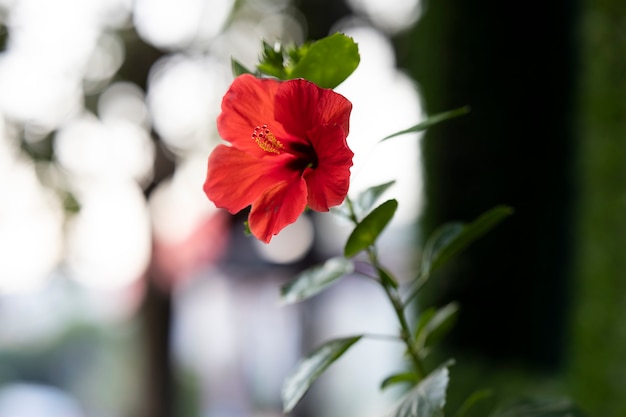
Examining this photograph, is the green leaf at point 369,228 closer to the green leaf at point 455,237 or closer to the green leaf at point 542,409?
the green leaf at point 455,237

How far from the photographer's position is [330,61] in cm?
51

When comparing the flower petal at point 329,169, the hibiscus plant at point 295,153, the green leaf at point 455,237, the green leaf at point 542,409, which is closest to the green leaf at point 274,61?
the hibiscus plant at point 295,153

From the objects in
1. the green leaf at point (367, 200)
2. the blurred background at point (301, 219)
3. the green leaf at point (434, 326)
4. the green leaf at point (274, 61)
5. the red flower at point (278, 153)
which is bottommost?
the blurred background at point (301, 219)

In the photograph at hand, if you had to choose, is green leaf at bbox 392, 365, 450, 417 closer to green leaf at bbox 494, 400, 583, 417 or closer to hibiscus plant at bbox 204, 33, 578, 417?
hibiscus plant at bbox 204, 33, 578, 417

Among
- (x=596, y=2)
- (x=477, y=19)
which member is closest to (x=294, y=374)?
(x=596, y=2)

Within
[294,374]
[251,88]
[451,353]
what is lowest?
[451,353]

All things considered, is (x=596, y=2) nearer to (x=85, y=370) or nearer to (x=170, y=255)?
(x=170, y=255)

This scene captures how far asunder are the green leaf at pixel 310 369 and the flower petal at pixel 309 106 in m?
0.21

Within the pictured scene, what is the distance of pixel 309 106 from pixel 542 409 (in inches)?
15.0

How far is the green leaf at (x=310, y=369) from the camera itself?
0.54 meters

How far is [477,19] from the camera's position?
2256mm

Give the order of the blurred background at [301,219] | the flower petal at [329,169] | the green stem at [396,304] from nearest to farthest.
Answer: the flower petal at [329,169], the green stem at [396,304], the blurred background at [301,219]

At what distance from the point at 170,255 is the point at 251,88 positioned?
300cm

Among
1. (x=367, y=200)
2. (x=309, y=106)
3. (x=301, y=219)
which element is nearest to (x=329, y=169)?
(x=309, y=106)
